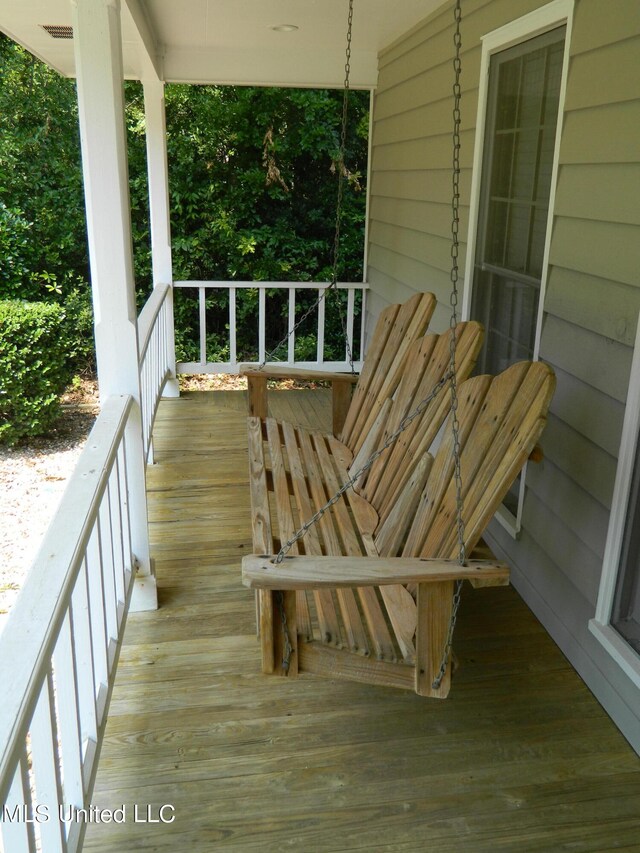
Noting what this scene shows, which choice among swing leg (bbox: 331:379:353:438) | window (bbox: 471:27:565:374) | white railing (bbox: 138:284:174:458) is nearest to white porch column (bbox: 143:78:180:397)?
white railing (bbox: 138:284:174:458)

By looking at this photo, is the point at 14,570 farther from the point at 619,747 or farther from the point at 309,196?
the point at 309,196

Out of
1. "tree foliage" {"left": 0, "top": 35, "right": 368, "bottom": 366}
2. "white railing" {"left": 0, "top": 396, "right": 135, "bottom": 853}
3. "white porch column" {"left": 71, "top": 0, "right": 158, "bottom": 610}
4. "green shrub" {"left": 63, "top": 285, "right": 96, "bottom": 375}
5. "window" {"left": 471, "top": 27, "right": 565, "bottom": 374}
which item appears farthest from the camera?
"green shrub" {"left": 63, "top": 285, "right": 96, "bottom": 375}

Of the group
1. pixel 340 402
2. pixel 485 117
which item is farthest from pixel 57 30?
pixel 340 402

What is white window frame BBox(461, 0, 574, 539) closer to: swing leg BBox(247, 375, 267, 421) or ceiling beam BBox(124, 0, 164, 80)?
swing leg BBox(247, 375, 267, 421)

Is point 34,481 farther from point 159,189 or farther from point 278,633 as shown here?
point 278,633

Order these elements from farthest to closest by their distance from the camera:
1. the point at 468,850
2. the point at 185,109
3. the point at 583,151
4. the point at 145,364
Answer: the point at 185,109 < the point at 145,364 < the point at 583,151 < the point at 468,850

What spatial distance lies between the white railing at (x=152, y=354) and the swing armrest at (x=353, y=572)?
1.85 metres

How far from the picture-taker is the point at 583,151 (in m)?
2.64

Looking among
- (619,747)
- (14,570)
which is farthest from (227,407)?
(619,747)

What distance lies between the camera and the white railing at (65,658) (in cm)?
128

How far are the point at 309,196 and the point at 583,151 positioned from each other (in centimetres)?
822

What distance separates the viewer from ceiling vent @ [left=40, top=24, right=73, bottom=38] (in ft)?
16.4

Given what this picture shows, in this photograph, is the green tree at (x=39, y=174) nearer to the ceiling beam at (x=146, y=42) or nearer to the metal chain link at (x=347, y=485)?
the ceiling beam at (x=146, y=42)

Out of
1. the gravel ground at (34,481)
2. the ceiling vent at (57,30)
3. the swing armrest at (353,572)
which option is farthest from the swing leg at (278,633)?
the ceiling vent at (57,30)
